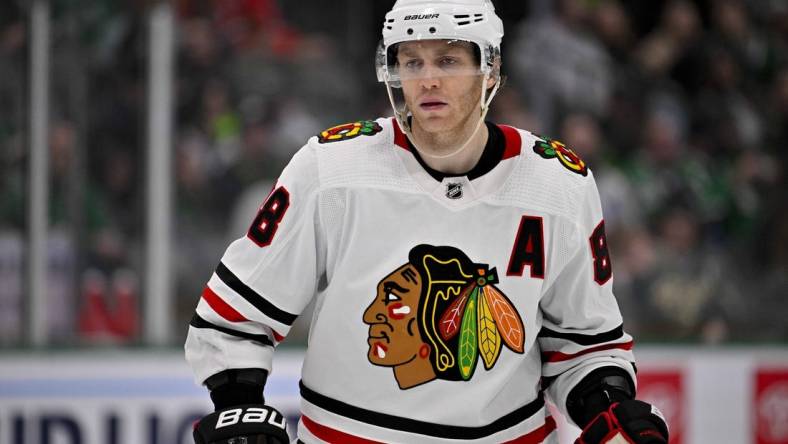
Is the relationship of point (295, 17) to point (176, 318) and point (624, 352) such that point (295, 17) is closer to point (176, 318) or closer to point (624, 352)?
point (176, 318)

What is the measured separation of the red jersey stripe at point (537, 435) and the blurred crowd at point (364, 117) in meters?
1.99

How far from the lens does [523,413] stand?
6.53ft

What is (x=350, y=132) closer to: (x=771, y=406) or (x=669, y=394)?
(x=669, y=394)

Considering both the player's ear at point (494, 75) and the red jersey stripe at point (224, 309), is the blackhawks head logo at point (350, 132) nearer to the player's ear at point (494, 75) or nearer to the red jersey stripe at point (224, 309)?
the player's ear at point (494, 75)

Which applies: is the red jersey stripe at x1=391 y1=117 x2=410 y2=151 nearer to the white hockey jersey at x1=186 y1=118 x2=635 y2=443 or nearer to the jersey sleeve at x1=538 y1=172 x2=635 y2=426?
the white hockey jersey at x1=186 y1=118 x2=635 y2=443

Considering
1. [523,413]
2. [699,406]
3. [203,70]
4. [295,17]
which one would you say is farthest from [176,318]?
[523,413]

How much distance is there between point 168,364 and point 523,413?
6.24 ft

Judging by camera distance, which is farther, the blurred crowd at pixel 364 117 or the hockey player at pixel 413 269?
the blurred crowd at pixel 364 117

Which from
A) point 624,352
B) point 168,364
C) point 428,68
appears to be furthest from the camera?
point 168,364

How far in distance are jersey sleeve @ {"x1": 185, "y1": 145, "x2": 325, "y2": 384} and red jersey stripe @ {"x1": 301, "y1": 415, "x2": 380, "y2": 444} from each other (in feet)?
0.45

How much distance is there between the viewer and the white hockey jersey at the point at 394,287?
189 cm

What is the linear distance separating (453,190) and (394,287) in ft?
0.60

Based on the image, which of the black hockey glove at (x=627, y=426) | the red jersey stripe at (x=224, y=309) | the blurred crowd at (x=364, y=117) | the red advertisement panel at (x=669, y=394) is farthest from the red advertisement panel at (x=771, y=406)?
the red jersey stripe at (x=224, y=309)

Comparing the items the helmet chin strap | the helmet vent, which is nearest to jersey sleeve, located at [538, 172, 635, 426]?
the helmet chin strap
